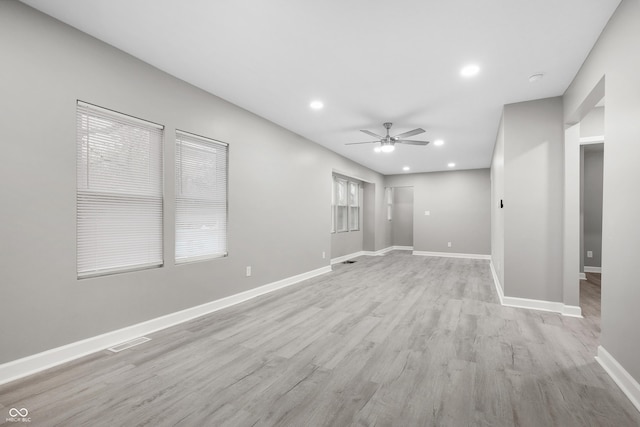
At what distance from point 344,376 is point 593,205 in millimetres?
7098

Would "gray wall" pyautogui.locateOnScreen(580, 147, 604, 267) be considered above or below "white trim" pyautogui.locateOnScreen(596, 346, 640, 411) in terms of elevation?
above

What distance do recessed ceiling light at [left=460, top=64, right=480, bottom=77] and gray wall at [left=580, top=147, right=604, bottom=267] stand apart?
16.6ft

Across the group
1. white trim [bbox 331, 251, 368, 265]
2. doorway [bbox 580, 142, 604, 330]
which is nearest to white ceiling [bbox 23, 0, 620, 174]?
doorway [bbox 580, 142, 604, 330]

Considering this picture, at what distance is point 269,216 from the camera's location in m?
4.66

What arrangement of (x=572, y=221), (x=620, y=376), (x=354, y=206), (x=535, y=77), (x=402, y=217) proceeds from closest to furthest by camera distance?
(x=620, y=376) < (x=535, y=77) < (x=572, y=221) < (x=354, y=206) < (x=402, y=217)

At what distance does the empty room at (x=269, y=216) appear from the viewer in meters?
1.95

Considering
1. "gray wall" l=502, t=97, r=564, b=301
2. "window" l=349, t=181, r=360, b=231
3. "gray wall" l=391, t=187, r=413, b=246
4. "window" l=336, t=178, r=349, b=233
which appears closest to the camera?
"gray wall" l=502, t=97, r=564, b=301

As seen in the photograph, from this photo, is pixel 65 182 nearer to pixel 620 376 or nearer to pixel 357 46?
pixel 357 46

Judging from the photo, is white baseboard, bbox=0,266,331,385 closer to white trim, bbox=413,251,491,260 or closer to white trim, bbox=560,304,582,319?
white trim, bbox=560,304,582,319

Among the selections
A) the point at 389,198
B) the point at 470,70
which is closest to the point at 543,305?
the point at 470,70

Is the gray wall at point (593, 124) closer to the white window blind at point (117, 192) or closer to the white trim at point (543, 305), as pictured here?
the white trim at point (543, 305)

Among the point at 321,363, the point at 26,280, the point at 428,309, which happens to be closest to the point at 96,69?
the point at 26,280

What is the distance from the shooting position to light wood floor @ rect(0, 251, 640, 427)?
1.75 m

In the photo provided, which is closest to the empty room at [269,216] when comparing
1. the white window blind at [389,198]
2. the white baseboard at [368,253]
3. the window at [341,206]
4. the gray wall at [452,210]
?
the white baseboard at [368,253]
